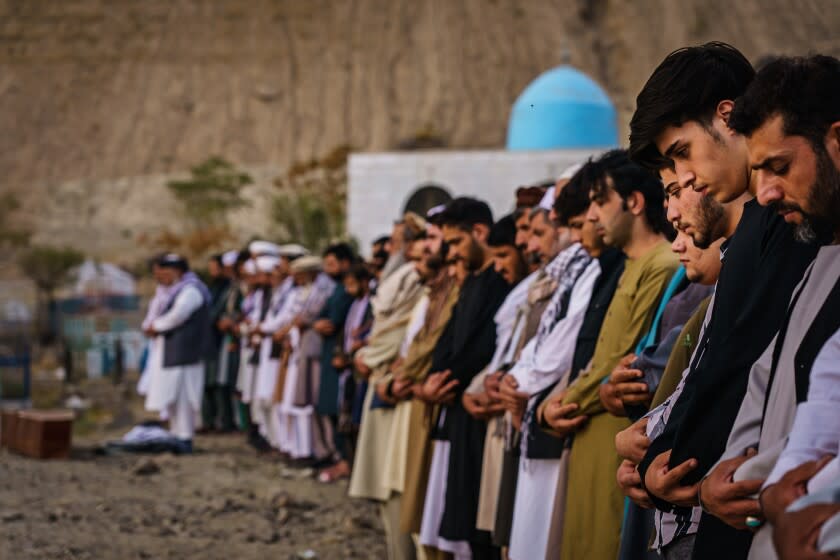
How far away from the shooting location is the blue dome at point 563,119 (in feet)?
80.0

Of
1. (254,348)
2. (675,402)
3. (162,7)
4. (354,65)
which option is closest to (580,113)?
(254,348)

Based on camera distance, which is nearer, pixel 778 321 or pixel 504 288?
pixel 778 321

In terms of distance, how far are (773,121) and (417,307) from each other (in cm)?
426

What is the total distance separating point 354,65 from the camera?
166 ft

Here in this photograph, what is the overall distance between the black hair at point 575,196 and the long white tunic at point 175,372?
22.5ft

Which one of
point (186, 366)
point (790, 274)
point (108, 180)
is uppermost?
point (108, 180)

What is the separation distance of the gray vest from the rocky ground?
0.94 meters

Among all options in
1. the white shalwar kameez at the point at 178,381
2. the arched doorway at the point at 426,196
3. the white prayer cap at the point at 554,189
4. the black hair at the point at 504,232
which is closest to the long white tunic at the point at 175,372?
the white shalwar kameez at the point at 178,381

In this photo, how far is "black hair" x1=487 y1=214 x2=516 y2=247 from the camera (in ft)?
17.5

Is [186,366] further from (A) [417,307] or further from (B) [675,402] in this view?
(B) [675,402]

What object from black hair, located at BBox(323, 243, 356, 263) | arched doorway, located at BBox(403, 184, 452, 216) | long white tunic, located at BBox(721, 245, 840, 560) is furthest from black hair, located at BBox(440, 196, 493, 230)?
arched doorway, located at BBox(403, 184, 452, 216)

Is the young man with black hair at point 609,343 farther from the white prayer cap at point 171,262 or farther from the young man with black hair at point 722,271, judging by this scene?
the white prayer cap at point 171,262

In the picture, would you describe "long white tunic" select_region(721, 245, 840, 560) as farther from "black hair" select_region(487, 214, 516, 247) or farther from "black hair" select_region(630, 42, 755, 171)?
"black hair" select_region(487, 214, 516, 247)

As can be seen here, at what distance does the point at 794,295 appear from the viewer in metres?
2.15
